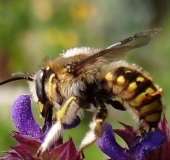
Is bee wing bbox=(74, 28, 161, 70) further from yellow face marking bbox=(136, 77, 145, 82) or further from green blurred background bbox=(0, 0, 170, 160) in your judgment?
green blurred background bbox=(0, 0, 170, 160)

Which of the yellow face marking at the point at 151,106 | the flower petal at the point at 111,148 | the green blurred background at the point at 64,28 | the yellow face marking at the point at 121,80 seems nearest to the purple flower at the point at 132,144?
the flower petal at the point at 111,148

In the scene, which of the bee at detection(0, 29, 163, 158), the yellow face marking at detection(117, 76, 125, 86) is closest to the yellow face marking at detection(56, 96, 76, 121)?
the bee at detection(0, 29, 163, 158)

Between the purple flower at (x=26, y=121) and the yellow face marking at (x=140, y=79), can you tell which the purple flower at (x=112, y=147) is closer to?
the purple flower at (x=26, y=121)

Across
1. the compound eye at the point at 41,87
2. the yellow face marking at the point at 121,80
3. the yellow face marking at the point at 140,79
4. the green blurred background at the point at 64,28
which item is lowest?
the yellow face marking at the point at 140,79

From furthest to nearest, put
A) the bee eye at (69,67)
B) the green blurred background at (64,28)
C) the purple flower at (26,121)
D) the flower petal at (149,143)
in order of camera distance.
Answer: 1. the green blurred background at (64,28)
2. the purple flower at (26,121)
3. the bee eye at (69,67)
4. the flower petal at (149,143)

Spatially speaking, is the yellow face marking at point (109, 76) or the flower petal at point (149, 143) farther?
the yellow face marking at point (109, 76)

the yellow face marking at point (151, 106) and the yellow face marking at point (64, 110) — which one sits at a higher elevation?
the yellow face marking at point (64, 110)

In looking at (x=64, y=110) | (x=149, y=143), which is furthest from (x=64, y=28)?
(x=149, y=143)
